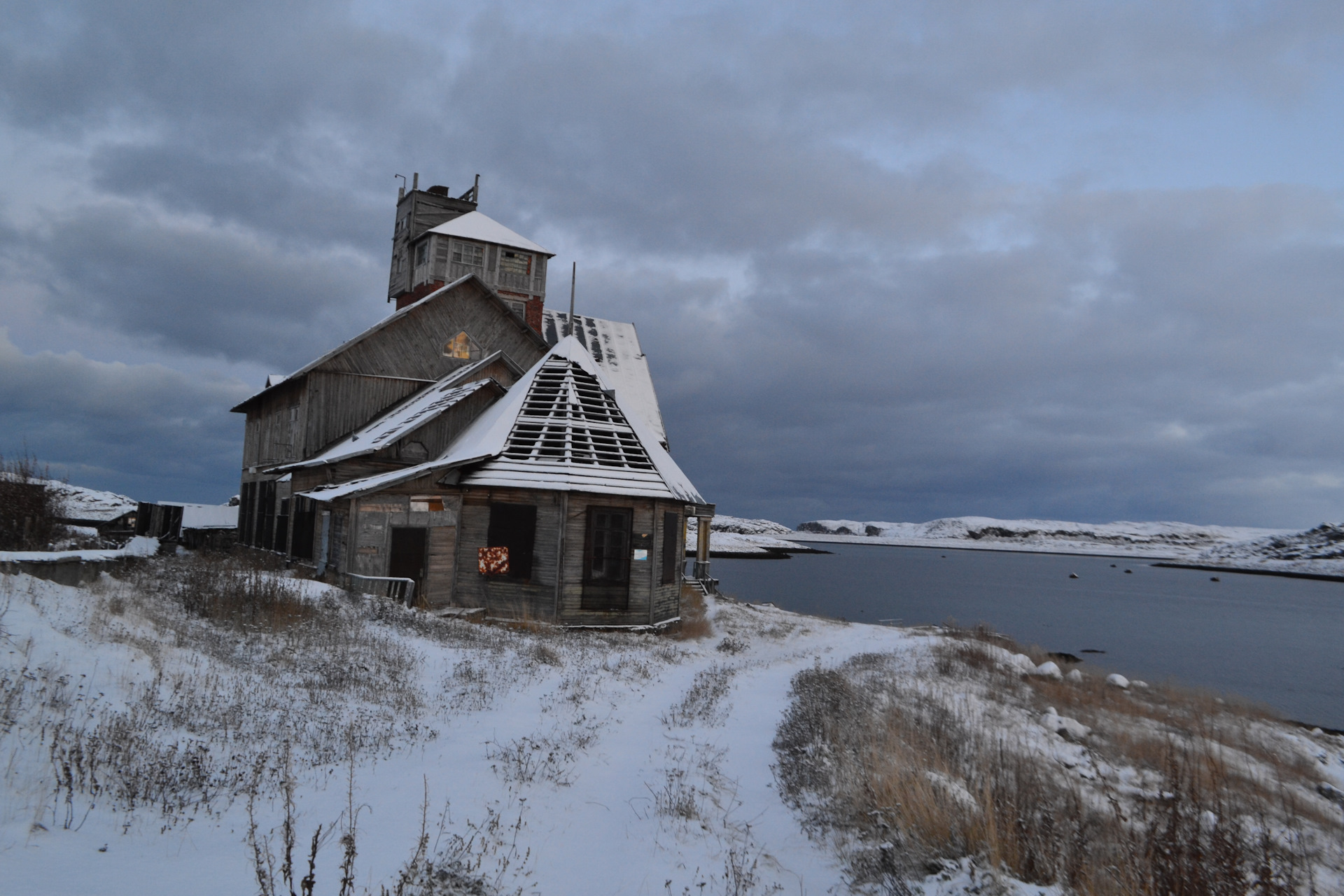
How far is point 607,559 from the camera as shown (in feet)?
66.4

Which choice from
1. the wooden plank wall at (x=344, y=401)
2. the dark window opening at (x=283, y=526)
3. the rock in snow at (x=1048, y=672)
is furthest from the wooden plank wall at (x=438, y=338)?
the rock in snow at (x=1048, y=672)

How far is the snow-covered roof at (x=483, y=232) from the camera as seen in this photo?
119ft

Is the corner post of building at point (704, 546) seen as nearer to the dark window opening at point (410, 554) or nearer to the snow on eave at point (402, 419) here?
the snow on eave at point (402, 419)

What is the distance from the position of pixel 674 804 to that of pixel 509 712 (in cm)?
347

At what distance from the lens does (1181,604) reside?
6681cm

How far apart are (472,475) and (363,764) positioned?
12.7 metres

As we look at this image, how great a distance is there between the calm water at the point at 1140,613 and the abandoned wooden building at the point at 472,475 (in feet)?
66.3

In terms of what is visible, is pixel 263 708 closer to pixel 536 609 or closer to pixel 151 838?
pixel 151 838

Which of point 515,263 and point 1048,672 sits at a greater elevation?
point 515,263

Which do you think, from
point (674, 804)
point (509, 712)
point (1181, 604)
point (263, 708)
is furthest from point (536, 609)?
point (1181, 604)

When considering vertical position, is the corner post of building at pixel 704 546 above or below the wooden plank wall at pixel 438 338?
below

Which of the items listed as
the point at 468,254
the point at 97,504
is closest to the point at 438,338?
the point at 468,254

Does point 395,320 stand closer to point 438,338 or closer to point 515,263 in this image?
point 438,338

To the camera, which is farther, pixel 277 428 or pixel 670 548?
pixel 277 428
